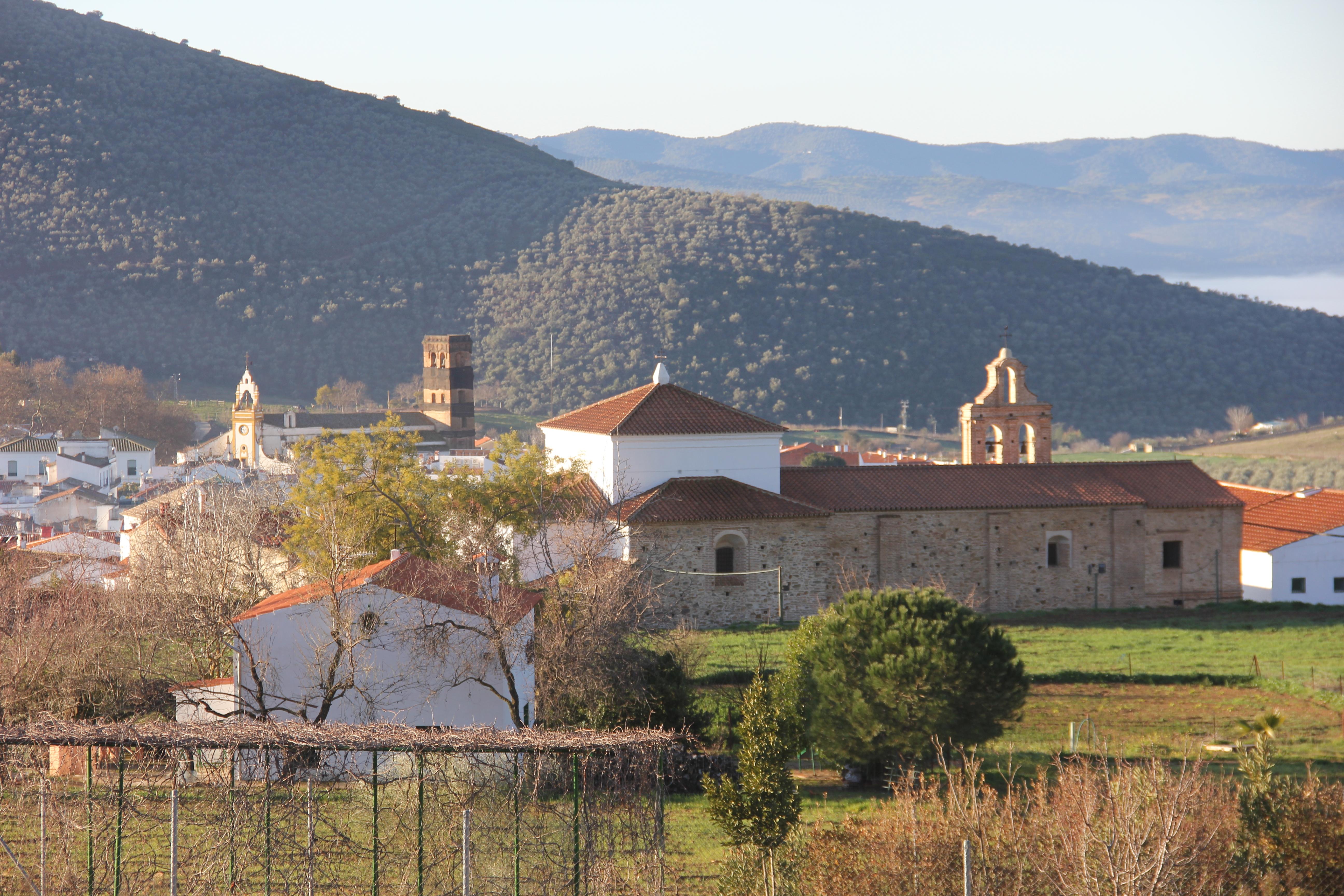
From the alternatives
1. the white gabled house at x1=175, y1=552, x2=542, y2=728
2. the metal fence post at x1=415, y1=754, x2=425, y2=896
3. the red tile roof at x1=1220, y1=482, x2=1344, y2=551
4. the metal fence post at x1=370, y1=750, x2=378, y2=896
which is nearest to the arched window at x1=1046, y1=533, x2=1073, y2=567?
the red tile roof at x1=1220, y1=482, x2=1344, y2=551

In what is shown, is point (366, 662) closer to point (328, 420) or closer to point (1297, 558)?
point (1297, 558)

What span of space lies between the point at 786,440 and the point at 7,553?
50.6 metres

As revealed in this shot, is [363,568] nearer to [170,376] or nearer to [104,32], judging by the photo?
[170,376]

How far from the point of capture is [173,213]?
106 metres

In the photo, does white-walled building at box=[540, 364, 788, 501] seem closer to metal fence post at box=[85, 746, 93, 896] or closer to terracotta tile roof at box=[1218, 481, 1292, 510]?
terracotta tile roof at box=[1218, 481, 1292, 510]

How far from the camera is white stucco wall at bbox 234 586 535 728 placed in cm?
1914

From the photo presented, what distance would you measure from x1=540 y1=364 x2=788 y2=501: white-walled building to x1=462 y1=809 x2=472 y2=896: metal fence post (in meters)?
18.5

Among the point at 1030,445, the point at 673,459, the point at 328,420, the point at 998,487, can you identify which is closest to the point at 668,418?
the point at 673,459

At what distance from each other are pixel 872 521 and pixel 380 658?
15.6 m

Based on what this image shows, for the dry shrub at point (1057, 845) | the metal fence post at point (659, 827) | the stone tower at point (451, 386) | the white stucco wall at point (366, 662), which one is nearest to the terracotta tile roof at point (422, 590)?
the white stucco wall at point (366, 662)

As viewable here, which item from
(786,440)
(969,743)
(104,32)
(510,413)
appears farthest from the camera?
(104,32)

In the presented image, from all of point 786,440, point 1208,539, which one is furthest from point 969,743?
point 786,440

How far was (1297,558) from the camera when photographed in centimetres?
3794

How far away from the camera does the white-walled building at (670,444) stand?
3128 centimetres
